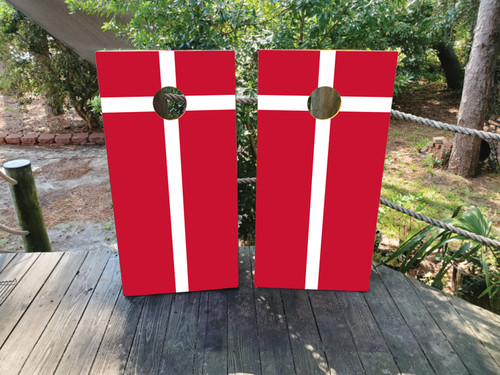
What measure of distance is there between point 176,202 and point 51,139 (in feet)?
20.0

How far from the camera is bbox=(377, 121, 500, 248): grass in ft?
12.4

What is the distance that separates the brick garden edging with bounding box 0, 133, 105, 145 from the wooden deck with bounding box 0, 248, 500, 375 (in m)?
5.38

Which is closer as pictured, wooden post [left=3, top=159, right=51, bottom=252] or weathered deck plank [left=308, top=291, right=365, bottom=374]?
weathered deck plank [left=308, top=291, right=365, bottom=374]

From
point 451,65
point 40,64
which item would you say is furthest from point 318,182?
point 451,65

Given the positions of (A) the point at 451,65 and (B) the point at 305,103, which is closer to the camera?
(B) the point at 305,103

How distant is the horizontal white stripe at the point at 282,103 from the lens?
1548mm

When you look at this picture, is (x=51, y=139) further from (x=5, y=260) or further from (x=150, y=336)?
(x=150, y=336)

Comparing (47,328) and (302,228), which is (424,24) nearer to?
(302,228)

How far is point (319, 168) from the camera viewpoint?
1645 millimetres

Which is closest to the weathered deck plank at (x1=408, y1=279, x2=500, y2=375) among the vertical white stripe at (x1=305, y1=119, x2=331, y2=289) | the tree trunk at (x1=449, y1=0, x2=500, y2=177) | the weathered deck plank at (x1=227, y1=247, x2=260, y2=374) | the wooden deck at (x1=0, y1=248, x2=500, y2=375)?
the wooden deck at (x1=0, y1=248, x2=500, y2=375)

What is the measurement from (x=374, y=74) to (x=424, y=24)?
22.5 ft

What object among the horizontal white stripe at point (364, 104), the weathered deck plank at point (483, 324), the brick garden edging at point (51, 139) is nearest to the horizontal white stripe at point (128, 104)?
the horizontal white stripe at point (364, 104)

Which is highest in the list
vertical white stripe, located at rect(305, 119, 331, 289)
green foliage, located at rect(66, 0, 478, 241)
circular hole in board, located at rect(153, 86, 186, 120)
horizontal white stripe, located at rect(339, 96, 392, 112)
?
green foliage, located at rect(66, 0, 478, 241)

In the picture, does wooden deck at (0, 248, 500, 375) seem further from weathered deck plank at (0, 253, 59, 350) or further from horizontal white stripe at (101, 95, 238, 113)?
horizontal white stripe at (101, 95, 238, 113)
